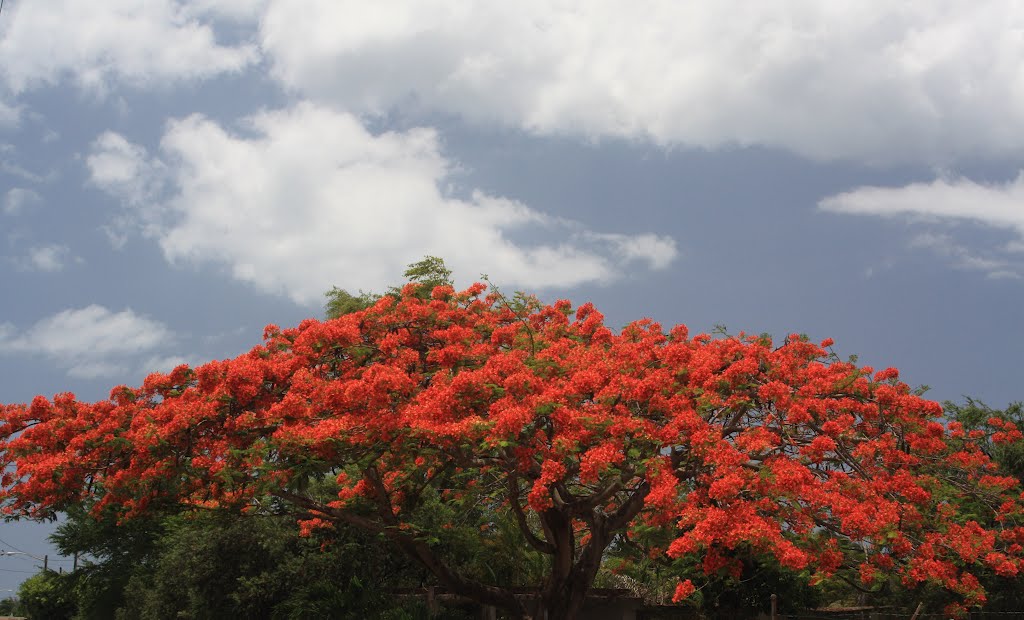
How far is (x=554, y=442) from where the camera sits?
1151 cm

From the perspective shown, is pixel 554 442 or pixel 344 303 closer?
pixel 554 442

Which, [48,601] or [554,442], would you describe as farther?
[48,601]

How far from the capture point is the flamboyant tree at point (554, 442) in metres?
11.5

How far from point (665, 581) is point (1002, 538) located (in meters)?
8.70

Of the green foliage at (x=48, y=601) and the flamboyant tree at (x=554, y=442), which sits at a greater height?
the flamboyant tree at (x=554, y=442)

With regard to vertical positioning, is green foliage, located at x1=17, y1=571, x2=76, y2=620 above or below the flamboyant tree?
below

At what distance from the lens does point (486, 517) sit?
18.9 m

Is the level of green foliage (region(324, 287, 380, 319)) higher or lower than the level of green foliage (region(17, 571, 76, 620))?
higher

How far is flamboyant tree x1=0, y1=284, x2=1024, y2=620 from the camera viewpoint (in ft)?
37.7

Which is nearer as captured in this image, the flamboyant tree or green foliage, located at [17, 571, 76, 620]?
the flamboyant tree

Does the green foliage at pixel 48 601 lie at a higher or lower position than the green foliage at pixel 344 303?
lower

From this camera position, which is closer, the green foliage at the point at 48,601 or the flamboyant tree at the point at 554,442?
the flamboyant tree at the point at 554,442

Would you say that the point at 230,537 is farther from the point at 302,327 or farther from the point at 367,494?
the point at 302,327

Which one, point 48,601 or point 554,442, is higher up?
point 554,442
